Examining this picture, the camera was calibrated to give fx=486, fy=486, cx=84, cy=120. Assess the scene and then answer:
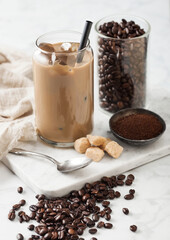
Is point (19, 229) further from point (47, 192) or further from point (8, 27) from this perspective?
point (8, 27)

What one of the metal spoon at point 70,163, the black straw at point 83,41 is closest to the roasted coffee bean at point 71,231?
the metal spoon at point 70,163

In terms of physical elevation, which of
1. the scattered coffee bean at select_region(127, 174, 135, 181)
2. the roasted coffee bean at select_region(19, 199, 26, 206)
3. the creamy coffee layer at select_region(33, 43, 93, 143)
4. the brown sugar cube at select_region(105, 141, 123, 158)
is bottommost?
the roasted coffee bean at select_region(19, 199, 26, 206)

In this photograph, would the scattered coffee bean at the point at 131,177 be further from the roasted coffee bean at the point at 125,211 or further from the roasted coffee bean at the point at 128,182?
the roasted coffee bean at the point at 125,211

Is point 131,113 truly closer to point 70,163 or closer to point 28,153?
point 70,163

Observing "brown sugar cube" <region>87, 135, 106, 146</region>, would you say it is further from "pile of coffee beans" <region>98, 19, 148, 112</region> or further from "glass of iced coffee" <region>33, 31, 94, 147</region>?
"pile of coffee beans" <region>98, 19, 148, 112</region>

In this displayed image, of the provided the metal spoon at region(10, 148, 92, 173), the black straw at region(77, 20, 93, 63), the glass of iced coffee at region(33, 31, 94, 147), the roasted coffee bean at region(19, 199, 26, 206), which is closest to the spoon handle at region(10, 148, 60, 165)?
the metal spoon at region(10, 148, 92, 173)

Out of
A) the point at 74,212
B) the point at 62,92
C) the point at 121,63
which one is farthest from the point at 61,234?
the point at 121,63

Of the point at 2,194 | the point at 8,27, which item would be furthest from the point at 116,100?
the point at 8,27
